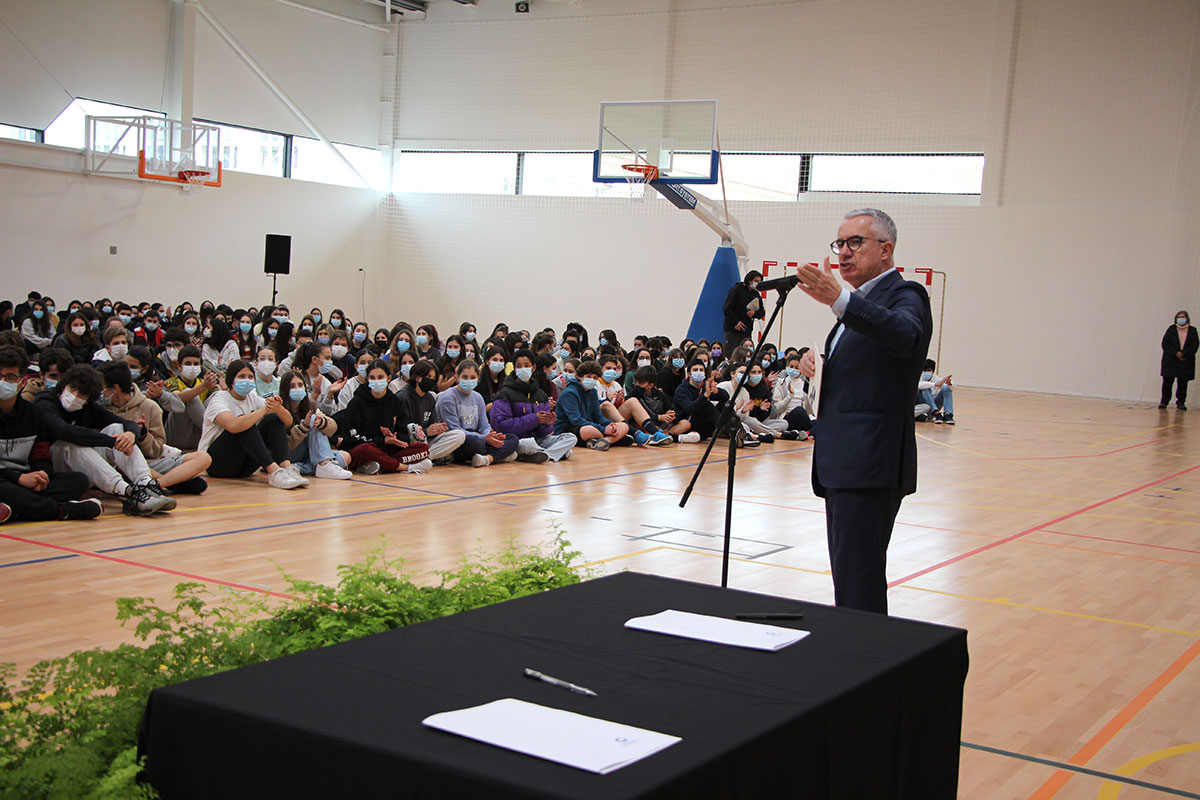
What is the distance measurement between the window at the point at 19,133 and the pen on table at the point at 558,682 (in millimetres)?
19790

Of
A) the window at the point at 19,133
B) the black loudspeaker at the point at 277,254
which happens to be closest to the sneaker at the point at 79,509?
the window at the point at 19,133

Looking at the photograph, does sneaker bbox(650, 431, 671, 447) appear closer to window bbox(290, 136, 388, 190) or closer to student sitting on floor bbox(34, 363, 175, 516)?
student sitting on floor bbox(34, 363, 175, 516)

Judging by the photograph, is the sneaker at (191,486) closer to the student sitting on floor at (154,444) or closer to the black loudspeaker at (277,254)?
the student sitting on floor at (154,444)

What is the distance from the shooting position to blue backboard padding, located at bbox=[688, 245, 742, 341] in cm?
1850

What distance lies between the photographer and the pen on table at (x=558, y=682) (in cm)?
182

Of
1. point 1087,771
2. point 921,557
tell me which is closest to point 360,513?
point 921,557

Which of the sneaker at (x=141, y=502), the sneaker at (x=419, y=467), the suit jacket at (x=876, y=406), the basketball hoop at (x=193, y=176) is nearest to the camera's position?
the suit jacket at (x=876, y=406)

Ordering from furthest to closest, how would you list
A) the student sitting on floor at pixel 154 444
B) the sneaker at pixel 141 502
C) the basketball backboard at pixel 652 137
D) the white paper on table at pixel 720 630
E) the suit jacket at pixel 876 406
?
the basketball backboard at pixel 652 137
the student sitting on floor at pixel 154 444
the sneaker at pixel 141 502
the suit jacket at pixel 876 406
the white paper on table at pixel 720 630

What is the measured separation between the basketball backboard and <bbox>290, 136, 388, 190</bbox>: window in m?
7.99

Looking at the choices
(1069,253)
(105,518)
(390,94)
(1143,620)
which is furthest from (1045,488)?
(390,94)

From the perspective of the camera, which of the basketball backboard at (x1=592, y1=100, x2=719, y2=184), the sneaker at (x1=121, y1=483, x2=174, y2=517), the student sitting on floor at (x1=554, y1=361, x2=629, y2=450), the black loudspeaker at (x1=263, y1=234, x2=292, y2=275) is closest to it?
the sneaker at (x1=121, y1=483, x2=174, y2=517)

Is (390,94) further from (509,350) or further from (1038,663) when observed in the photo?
(1038,663)

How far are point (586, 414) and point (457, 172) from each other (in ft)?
51.9

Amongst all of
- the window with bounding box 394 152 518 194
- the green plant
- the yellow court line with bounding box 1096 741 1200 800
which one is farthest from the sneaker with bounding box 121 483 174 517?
the window with bounding box 394 152 518 194
